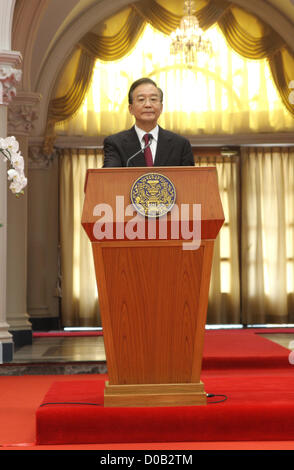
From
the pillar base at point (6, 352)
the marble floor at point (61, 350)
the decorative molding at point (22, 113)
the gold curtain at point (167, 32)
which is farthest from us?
the gold curtain at point (167, 32)

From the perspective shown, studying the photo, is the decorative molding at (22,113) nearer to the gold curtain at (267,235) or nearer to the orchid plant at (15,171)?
the gold curtain at (267,235)

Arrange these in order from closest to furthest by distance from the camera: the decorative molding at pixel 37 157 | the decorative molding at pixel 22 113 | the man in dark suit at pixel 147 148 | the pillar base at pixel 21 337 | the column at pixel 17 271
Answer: the man in dark suit at pixel 147 148 → the pillar base at pixel 21 337 → the column at pixel 17 271 → the decorative molding at pixel 22 113 → the decorative molding at pixel 37 157

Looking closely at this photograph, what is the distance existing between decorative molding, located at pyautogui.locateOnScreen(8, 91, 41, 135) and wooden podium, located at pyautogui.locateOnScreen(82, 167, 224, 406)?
5471mm

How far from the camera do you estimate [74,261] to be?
10617mm

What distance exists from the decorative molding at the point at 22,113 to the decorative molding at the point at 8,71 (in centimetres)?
186

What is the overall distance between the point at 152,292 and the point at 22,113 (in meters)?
5.67

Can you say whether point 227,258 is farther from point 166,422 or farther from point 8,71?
point 166,422

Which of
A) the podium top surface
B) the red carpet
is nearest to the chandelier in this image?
the podium top surface

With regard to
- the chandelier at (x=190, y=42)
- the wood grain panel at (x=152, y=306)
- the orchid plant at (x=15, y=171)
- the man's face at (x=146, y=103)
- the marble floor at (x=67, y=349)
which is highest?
the chandelier at (x=190, y=42)

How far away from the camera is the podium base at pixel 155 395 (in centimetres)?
314

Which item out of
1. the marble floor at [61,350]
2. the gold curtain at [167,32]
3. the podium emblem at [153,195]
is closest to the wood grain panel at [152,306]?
the podium emblem at [153,195]

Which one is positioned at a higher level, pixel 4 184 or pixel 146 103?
pixel 146 103

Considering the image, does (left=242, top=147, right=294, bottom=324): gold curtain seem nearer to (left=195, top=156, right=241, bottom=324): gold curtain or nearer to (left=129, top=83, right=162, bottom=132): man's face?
(left=195, top=156, right=241, bottom=324): gold curtain

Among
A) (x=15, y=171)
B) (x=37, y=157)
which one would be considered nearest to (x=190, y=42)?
(x=37, y=157)
